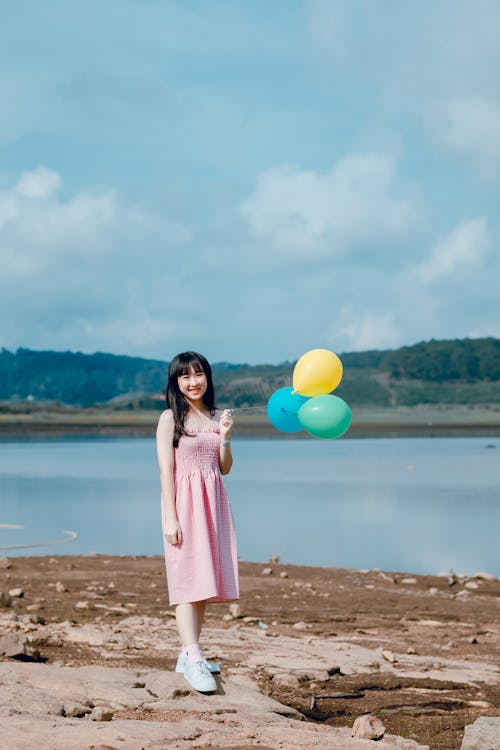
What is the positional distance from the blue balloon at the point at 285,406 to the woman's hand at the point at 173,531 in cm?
118

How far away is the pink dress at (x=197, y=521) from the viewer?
6250 mm

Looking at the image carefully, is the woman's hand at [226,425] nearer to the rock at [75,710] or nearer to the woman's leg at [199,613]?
the woman's leg at [199,613]

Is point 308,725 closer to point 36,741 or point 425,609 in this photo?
point 36,741

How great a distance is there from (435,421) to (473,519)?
273 feet

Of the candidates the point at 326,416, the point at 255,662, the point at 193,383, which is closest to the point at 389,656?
the point at 255,662

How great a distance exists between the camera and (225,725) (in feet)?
17.3

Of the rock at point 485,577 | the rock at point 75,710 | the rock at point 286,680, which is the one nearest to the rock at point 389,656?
the rock at point 286,680

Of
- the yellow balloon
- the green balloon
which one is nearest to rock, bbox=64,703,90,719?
the green balloon

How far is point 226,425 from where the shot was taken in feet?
20.3

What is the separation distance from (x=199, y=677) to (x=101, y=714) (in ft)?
2.49

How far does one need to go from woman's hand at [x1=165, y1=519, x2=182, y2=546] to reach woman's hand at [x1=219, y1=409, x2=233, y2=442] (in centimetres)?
61

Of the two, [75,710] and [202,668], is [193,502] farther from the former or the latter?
[75,710]

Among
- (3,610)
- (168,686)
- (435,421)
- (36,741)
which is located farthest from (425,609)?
(435,421)

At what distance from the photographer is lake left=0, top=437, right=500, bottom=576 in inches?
729
